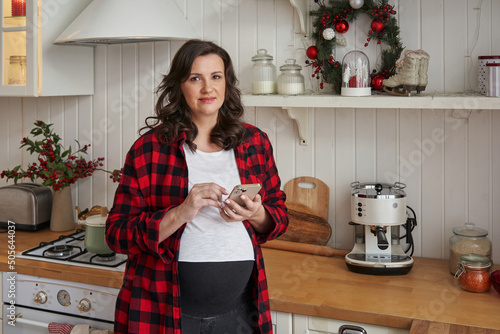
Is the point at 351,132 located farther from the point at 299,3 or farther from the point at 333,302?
the point at 333,302

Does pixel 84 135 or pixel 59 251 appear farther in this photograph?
pixel 84 135

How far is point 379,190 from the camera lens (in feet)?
7.29

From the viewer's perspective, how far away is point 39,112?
304 cm

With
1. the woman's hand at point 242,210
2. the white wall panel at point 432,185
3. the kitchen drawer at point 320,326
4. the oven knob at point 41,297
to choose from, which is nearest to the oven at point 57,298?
the oven knob at point 41,297

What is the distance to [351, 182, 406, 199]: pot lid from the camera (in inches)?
86.5

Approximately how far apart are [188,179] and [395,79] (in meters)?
0.90

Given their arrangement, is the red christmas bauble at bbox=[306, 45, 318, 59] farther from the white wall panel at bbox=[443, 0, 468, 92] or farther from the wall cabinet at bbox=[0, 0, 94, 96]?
the wall cabinet at bbox=[0, 0, 94, 96]

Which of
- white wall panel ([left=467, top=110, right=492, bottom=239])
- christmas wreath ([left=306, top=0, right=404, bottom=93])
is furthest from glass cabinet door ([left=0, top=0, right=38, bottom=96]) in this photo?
white wall panel ([left=467, top=110, right=492, bottom=239])

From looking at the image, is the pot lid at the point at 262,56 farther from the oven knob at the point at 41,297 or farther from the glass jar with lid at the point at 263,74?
the oven knob at the point at 41,297

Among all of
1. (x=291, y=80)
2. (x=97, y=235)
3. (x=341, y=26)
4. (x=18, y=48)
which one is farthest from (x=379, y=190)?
(x=18, y=48)

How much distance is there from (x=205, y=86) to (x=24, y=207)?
1.50 meters

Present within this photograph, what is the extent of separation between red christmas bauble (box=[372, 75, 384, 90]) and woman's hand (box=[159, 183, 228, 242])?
0.92 m

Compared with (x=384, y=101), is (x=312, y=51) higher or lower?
higher

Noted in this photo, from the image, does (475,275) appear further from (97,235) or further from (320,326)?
(97,235)
